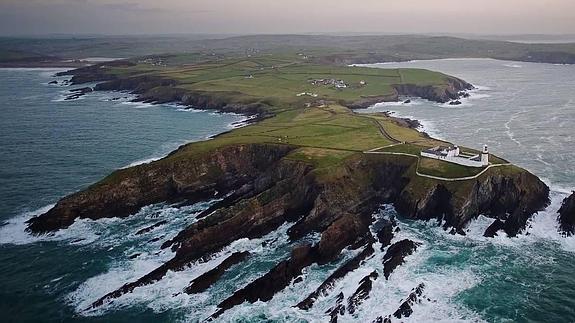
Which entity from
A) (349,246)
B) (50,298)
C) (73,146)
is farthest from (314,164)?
(73,146)

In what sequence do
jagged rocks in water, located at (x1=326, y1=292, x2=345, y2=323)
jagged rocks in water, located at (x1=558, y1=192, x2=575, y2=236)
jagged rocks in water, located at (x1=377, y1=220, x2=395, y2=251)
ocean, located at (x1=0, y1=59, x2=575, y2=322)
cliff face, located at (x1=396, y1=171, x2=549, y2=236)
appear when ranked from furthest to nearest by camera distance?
cliff face, located at (x1=396, y1=171, x2=549, y2=236), jagged rocks in water, located at (x1=558, y1=192, x2=575, y2=236), jagged rocks in water, located at (x1=377, y1=220, x2=395, y2=251), ocean, located at (x1=0, y1=59, x2=575, y2=322), jagged rocks in water, located at (x1=326, y1=292, x2=345, y2=323)

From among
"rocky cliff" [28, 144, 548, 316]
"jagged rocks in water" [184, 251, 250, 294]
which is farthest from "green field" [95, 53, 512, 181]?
"jagged rocks in water" [184, 251, 250, 294]

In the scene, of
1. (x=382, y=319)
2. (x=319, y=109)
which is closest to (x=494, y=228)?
(x=382, y=319)

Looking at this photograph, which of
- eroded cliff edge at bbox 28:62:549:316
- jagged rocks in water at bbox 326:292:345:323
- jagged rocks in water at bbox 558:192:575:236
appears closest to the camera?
jagged rocks in water at bbox 326:292:345:323

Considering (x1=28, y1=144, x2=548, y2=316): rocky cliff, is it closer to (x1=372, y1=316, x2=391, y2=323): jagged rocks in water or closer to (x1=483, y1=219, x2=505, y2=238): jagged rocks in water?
(x1=483, y1=219, x2=505, y2=238): jagged rocks in water

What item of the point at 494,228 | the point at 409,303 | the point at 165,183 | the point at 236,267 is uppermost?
the point at 165,183

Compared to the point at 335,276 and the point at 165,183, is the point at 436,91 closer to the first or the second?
the point at 165,183
